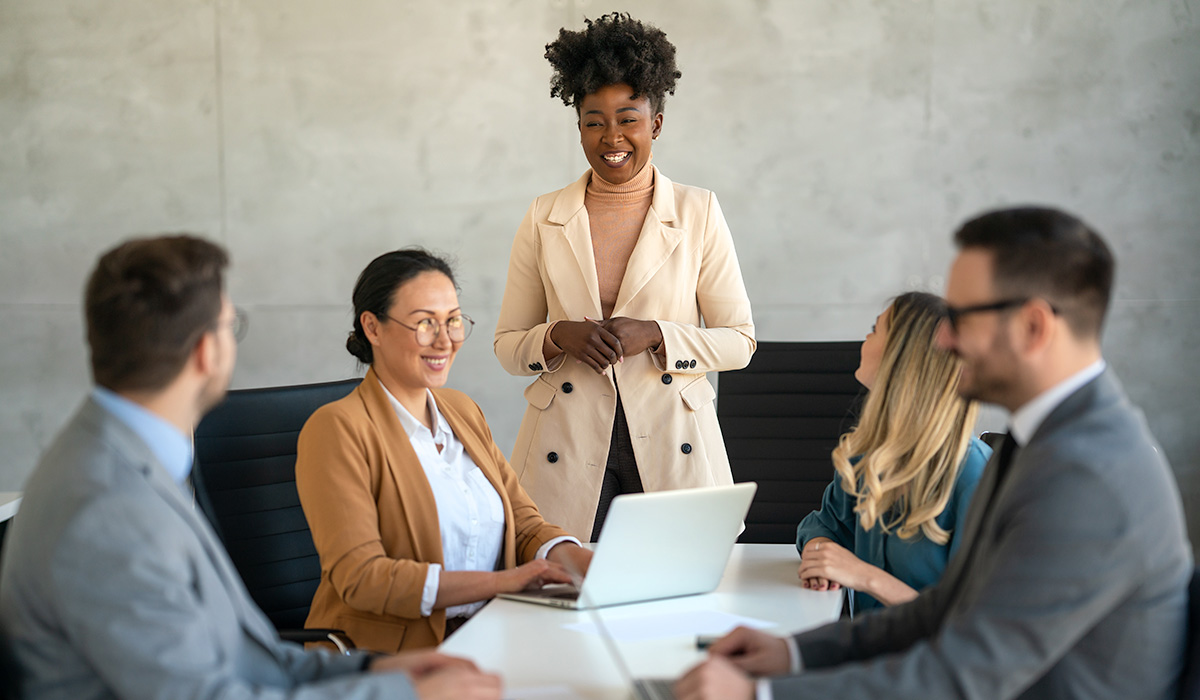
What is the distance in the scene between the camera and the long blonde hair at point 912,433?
193cm

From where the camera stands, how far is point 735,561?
2164mm

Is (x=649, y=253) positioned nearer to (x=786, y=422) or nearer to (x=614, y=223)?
(x=614, y=223)

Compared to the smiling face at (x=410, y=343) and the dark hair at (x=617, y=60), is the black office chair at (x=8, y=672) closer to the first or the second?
the smiling face at (x=410, y=343)

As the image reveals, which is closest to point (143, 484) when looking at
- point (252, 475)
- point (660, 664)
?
point (660, 664)

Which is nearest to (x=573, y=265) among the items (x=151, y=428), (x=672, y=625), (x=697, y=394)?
(x=697, y=394)

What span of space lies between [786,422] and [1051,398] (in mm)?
2060

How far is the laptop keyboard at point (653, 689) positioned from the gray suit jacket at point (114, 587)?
31cm

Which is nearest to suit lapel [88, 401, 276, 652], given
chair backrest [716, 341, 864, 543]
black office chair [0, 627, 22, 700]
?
black office chair [0, 627, 22, 700]

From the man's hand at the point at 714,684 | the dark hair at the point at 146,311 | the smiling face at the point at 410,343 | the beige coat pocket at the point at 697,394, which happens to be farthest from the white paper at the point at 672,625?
the beige coat pocket at the point at 697,394

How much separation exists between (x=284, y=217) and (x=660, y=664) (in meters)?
3.36

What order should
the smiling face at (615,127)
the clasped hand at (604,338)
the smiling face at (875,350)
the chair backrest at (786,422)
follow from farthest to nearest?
the chair backrest at (786,422)
the smiling face at (615,127)
the clasped hand at (604,338)
the smiling face at (875,350)

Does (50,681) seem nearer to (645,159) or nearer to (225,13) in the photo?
(645,159)

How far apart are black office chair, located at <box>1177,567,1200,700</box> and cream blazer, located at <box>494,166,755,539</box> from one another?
1492mm

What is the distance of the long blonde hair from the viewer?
76.0 inches
